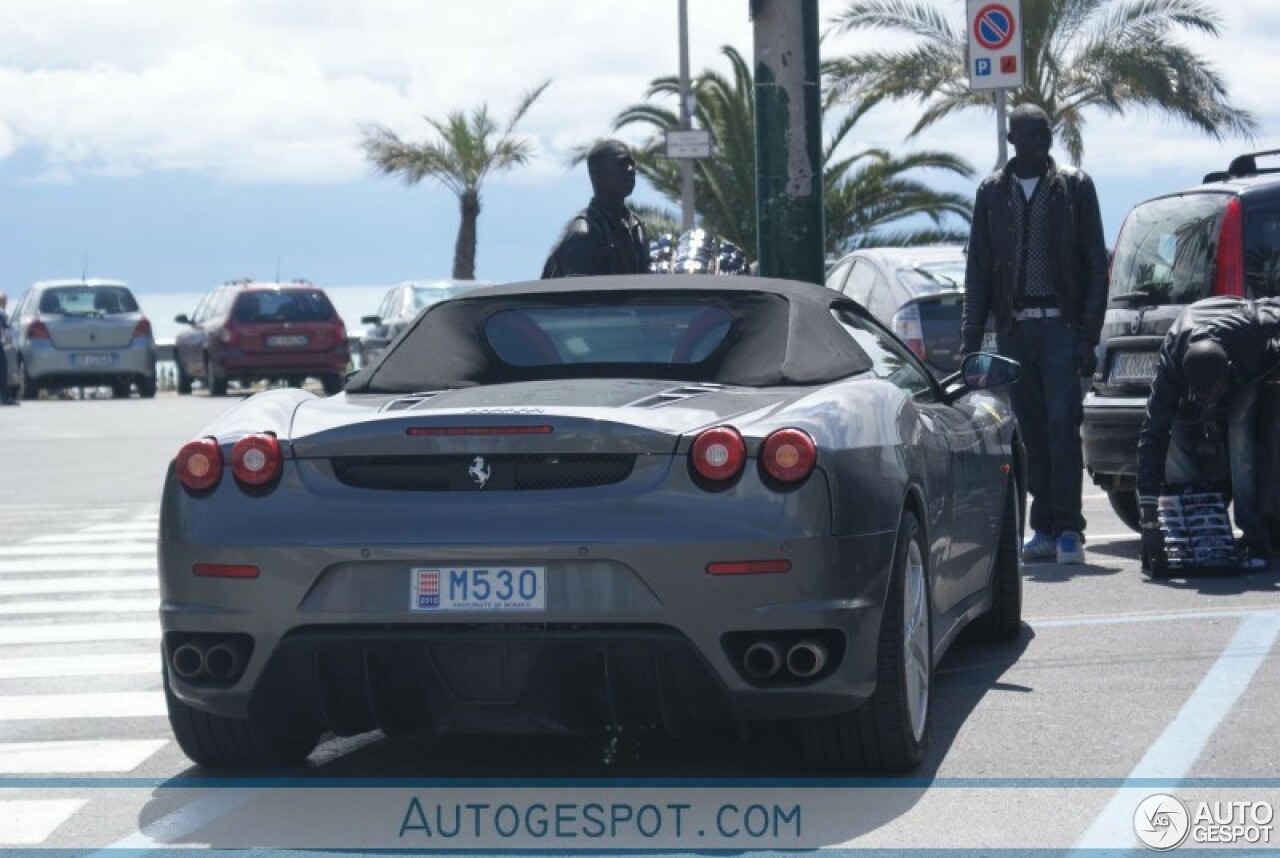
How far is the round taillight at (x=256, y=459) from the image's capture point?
5664 mm

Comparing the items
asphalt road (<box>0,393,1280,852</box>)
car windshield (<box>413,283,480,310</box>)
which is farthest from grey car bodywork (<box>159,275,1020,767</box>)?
car windshield (<box>413,283,480,310</box>)

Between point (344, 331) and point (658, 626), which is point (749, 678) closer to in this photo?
point (658, 626)

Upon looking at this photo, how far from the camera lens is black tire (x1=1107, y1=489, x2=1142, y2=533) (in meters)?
11.4

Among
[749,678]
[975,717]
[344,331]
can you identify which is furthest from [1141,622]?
[344,331]

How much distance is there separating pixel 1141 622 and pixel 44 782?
→ 13.7ft

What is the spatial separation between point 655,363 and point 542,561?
1118 mm

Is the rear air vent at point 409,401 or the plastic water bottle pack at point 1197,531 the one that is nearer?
the rear air vent at point 409,401

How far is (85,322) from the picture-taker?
33.0 meters

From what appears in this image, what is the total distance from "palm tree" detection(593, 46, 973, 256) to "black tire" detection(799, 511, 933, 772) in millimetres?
31347

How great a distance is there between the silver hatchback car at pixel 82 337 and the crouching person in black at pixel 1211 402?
25286 millimetres

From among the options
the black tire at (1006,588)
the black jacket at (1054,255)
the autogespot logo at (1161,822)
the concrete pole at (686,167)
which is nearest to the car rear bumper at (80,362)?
the concrete pole at (686,167)

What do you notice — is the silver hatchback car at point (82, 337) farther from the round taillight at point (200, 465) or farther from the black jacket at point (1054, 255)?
the round taillight at point (200, 465)

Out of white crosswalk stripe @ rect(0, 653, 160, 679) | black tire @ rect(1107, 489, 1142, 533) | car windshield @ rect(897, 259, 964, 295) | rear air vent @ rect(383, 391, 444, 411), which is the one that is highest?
car windshield @ rect(897, 259, 964, 295)

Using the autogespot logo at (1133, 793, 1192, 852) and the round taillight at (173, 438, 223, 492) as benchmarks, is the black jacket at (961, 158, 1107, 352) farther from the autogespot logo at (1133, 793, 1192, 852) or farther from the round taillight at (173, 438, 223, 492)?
the round taillight at (173, 438, 223, 492)
